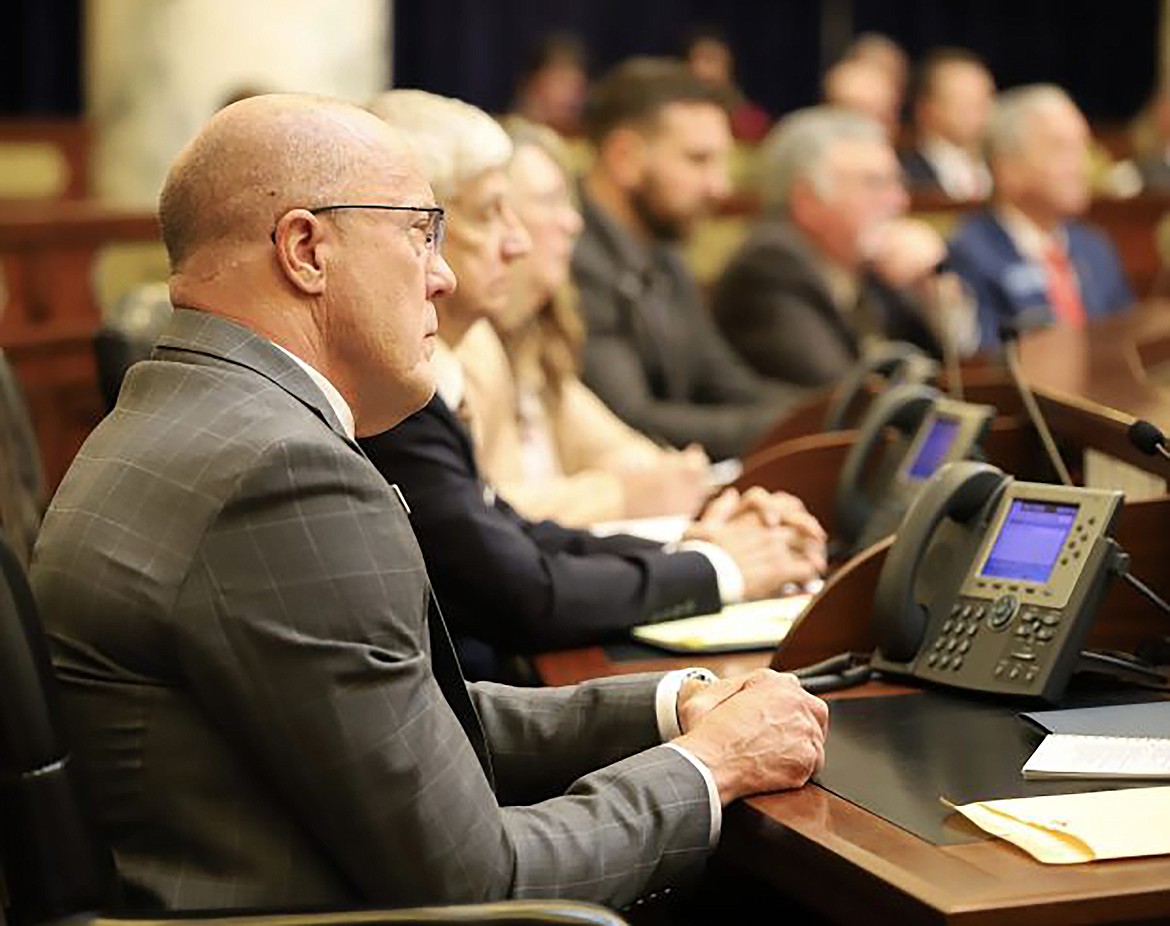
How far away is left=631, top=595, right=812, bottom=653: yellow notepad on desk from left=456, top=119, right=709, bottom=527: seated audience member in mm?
764

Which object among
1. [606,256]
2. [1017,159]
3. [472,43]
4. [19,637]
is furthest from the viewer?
[472,43]

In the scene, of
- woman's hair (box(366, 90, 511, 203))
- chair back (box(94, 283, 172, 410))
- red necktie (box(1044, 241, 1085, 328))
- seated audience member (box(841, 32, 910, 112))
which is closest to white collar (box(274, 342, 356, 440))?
woman's hair (box(366, 90, 511, 203))

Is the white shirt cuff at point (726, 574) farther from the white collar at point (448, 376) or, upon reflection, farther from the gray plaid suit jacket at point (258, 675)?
the gray plaid suit jacket at point (258, 675)

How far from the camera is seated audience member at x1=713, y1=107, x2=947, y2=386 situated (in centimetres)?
543

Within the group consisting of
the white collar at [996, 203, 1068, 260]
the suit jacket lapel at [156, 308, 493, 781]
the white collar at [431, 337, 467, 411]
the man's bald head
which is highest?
the man's bald head

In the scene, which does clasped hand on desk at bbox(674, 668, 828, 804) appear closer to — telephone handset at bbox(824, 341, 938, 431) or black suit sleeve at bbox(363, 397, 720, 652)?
black suit sleeve at bbox(363, 397, 720, 652)

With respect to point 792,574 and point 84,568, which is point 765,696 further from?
point 792,574

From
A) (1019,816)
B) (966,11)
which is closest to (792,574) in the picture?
(1019,816)

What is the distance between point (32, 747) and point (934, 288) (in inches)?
176

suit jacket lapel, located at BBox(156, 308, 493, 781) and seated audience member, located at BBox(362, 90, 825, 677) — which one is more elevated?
suit jacket lapel, located at BBox(156, 308, 493, 781)

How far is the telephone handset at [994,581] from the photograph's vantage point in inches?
86.9

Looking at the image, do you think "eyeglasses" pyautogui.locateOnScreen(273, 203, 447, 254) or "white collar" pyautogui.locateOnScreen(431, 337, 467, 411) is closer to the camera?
"eyeglasses" pyautogui.locateOnScreen(273, 203, 447, 254)

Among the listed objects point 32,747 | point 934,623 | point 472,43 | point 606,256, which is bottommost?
point 472,43

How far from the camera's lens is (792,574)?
2920mm
